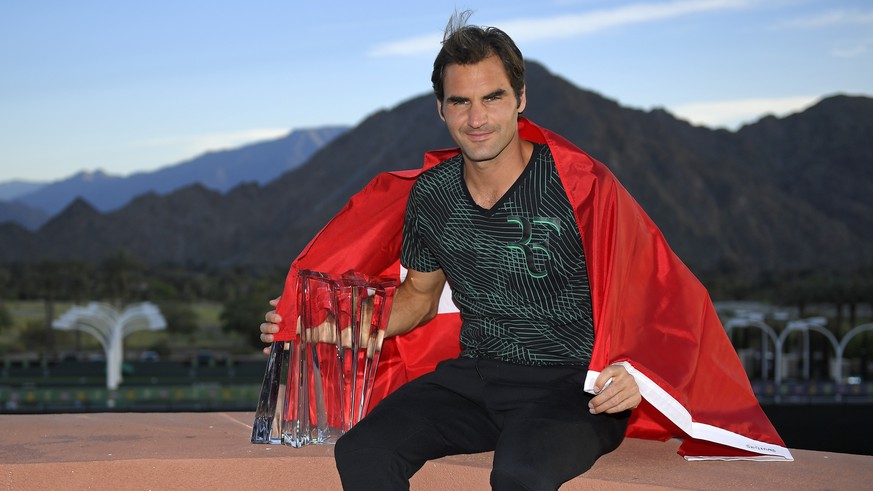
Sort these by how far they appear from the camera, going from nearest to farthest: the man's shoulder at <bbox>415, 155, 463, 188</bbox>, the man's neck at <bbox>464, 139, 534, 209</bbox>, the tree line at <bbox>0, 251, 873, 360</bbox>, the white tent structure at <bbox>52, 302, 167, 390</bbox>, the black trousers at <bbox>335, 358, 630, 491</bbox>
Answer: the black trousers at <bbox>335, 358, 630, 491</bbox> < the man's neck at <bbox>464, 139, 534, 209</bbox> < the man's shoulder at <bbox>415, 155, 463, 188</bbox> < the white tent structure at <bbox>52, 302, 167, 390</bbox> < the tree line at <bbox>0, 251, 873, 360</bbox>

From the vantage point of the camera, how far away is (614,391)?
Answer: 3211 millimetres

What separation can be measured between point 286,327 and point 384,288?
37 cm

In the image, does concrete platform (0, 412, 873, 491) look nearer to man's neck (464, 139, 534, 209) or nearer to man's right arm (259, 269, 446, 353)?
man's right arm (259, 269, 446, 353)

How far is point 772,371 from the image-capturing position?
5347 cm

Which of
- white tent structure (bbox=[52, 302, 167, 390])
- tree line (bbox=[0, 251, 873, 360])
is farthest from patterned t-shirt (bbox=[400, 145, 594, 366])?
tree line (bbox=[0, 251, 873, 360])

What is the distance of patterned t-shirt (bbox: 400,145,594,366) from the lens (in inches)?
138

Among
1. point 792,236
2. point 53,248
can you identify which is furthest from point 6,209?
point 792,236

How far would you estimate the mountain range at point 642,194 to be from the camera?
4122 inches

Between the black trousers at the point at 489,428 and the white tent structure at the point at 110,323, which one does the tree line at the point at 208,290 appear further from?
the black trousers at the point at 489,428

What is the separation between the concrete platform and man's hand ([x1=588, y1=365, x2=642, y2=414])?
211 mm

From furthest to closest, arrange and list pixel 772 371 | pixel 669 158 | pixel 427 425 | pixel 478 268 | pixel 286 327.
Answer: pixel 669 158 → pixel 772 371 → pixel 286 327 → pixel 478 268 → pixel 427 425

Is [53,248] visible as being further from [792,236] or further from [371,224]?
[371,224]

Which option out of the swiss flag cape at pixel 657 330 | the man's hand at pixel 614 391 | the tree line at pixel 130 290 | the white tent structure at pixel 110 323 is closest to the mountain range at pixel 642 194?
the tree line at pixel 130 290

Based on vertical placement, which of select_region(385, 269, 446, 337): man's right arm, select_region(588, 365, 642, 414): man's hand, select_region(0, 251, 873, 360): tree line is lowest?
select_region(0, 251, 873, 360): tree line
